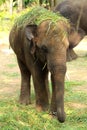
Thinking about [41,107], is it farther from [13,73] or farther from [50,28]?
[13,73]

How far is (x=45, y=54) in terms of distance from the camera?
4.68 metres

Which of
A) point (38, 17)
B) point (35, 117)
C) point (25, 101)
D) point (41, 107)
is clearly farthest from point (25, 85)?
point (38, 17)

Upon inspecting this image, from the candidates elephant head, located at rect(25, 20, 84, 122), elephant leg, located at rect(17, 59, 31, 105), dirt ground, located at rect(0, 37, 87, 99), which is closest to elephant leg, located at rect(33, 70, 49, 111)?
elephant head, located at rect(25, 20, 84, 122)

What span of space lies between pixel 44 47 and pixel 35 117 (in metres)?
0.92

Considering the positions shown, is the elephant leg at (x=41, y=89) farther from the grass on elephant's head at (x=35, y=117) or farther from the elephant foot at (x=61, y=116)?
the elephant foot at (x=61, y=116)

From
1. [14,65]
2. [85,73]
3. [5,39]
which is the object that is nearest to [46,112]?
[85,73]

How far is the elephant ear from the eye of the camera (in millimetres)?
4750

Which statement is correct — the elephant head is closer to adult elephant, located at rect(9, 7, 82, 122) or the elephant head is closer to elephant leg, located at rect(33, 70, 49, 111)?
adult elephant, located at rect(9, 7, 82, 122)

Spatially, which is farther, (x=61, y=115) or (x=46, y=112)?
(x=46, y=112)

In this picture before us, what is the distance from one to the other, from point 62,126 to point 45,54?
90 centimetres

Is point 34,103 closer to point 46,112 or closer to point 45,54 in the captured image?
point 46,112

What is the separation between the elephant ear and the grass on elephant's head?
84 cm

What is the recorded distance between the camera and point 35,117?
4.92 metres

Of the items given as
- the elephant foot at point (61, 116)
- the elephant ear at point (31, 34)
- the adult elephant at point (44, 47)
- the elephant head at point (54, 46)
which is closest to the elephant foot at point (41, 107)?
the adult elephant at point (44, 47)
